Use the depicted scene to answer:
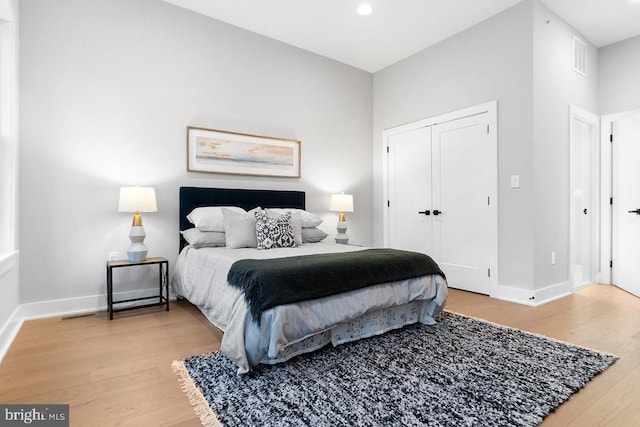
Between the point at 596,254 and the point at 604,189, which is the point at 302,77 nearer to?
the point at 604,189

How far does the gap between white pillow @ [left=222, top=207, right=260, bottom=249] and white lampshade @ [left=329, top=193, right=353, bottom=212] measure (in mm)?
1480

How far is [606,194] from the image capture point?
420 cm

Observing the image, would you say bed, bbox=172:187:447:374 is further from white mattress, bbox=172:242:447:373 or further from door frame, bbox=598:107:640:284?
door frame, bbox=598:107:640:284

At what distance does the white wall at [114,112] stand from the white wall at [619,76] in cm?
390

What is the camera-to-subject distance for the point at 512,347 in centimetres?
227

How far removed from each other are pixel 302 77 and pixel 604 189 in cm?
405

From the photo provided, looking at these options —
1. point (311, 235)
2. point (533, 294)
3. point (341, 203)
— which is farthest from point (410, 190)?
point (533, 294)

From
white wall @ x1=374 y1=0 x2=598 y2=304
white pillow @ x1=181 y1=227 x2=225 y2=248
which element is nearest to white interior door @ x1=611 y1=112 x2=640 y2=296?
white wall @ x1=374 y1=0 x2=598 y2=304

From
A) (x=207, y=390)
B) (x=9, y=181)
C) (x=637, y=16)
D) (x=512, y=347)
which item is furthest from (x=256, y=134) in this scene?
(x=637, y=16)

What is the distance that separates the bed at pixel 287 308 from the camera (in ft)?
6.08

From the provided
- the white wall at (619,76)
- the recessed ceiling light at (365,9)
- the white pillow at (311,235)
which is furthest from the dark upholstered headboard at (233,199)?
the white wall at (619,76)

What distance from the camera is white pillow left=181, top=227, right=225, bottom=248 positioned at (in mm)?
3096

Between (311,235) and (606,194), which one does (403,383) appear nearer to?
(311,235)

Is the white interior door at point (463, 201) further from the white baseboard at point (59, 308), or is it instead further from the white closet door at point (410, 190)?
the white baseboard at point (59, 308)
